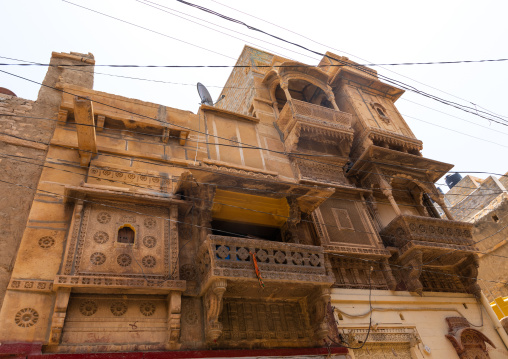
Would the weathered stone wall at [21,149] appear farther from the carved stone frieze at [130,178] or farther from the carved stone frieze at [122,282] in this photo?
the carved stone frieze at [130,178]

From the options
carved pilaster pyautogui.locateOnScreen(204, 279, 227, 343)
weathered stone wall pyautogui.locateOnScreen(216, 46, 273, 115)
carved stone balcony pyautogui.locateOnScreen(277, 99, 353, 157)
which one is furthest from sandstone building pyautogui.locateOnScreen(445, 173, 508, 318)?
carved pilaster pyautogui.locateOnScreen(204, 279, 227, 343)

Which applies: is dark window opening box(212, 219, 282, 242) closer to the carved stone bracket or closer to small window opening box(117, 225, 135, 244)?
small window opening box(117, 225, 135, 244)

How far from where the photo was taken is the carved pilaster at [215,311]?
560 cm

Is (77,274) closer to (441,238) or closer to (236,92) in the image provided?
(441,238)

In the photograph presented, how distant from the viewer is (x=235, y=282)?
595 cm

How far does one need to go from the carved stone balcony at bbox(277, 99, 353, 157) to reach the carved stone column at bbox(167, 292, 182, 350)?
560cm

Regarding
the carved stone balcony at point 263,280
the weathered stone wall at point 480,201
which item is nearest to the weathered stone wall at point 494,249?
the weathered stone wall at point 480,201

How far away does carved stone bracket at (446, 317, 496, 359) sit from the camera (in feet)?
26.6

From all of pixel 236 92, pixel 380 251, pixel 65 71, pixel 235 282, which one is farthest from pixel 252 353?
pixel 236 92

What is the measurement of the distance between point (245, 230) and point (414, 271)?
14.1 ft

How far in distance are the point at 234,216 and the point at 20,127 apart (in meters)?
4.75

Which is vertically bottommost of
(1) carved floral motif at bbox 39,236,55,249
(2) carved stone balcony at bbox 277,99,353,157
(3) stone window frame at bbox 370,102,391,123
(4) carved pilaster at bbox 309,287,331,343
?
(4) carved pilaster at bbox 309,287,331,343

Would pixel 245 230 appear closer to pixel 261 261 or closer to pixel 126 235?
pixel 261 261

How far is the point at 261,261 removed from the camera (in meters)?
6.34
